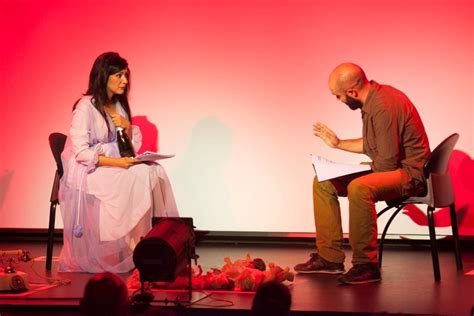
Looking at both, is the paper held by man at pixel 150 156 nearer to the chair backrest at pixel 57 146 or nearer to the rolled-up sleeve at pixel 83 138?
the rolled-up sleeve at pixel 83 138

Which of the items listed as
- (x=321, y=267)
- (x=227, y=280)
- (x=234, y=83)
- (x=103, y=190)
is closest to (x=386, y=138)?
(x=321, y=267)

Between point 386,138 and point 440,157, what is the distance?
36 cm

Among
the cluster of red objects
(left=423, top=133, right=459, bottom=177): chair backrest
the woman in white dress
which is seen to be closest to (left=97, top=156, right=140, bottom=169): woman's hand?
the woman in white dress

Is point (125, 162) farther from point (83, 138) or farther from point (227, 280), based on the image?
point (227, 280)

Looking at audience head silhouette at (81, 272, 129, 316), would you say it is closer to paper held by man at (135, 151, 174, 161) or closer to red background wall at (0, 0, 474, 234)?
paper held by man at (135, 151, 174, 161)

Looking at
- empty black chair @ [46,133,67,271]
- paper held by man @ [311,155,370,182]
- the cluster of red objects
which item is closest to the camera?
the cluster of red objects

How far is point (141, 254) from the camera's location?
4020mm

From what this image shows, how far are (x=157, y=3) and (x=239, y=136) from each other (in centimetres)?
116

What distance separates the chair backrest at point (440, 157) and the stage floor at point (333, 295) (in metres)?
0.59

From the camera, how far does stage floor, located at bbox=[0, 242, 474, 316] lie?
3.85 m

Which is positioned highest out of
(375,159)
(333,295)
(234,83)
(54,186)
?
(234,83)

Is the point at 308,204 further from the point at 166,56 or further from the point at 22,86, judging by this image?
the point at 22,86

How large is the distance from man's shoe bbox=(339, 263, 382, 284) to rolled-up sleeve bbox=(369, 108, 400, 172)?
532 mm

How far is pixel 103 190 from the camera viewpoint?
521cm
